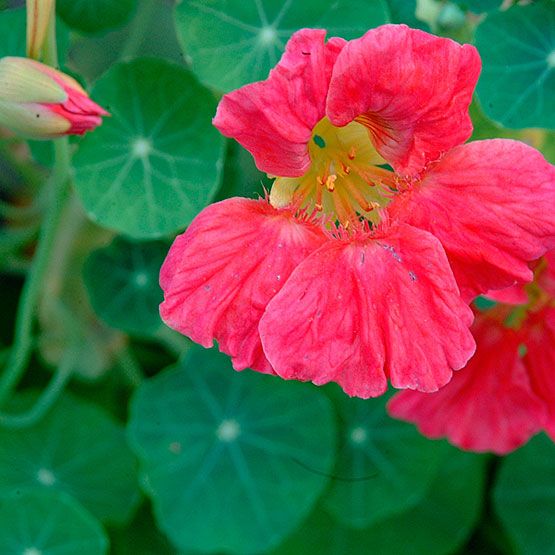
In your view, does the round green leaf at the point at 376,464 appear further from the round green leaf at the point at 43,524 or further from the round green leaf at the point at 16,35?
the round green leaf at the point at 16,35

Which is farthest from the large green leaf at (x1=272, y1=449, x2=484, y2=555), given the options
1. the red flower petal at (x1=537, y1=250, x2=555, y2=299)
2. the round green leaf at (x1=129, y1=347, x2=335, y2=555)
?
the red flower petal at (x1=537, y1=250, x2=555, y2=299)

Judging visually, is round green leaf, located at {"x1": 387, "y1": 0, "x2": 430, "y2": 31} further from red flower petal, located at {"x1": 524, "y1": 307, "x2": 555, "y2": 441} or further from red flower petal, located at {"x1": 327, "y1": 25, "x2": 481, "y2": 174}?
red flower petal, located at {"x1": 524, "y1": 307, "x2": 555, "y2": 441}

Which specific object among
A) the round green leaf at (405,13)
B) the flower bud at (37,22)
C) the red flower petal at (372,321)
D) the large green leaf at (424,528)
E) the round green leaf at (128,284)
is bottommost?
the large green leaf at (424,528)

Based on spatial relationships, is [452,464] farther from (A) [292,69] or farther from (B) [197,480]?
(A) [292,69]

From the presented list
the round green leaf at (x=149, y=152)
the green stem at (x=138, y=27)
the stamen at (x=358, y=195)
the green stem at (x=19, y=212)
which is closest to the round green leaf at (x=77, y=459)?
the green stem at (x=19, y=212)

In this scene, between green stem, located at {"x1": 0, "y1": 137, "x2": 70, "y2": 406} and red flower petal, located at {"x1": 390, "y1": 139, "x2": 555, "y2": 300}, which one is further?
green stem, located at {"x1": 0, "y1": 137, "x2": 70, "y2": 406}

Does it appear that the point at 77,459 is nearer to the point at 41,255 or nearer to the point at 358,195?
the point at 41,255

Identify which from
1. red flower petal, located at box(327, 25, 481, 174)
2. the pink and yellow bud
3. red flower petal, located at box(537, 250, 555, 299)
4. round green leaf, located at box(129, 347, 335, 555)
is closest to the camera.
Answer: red flower petal, located at box(327, 25, 481, 174)
